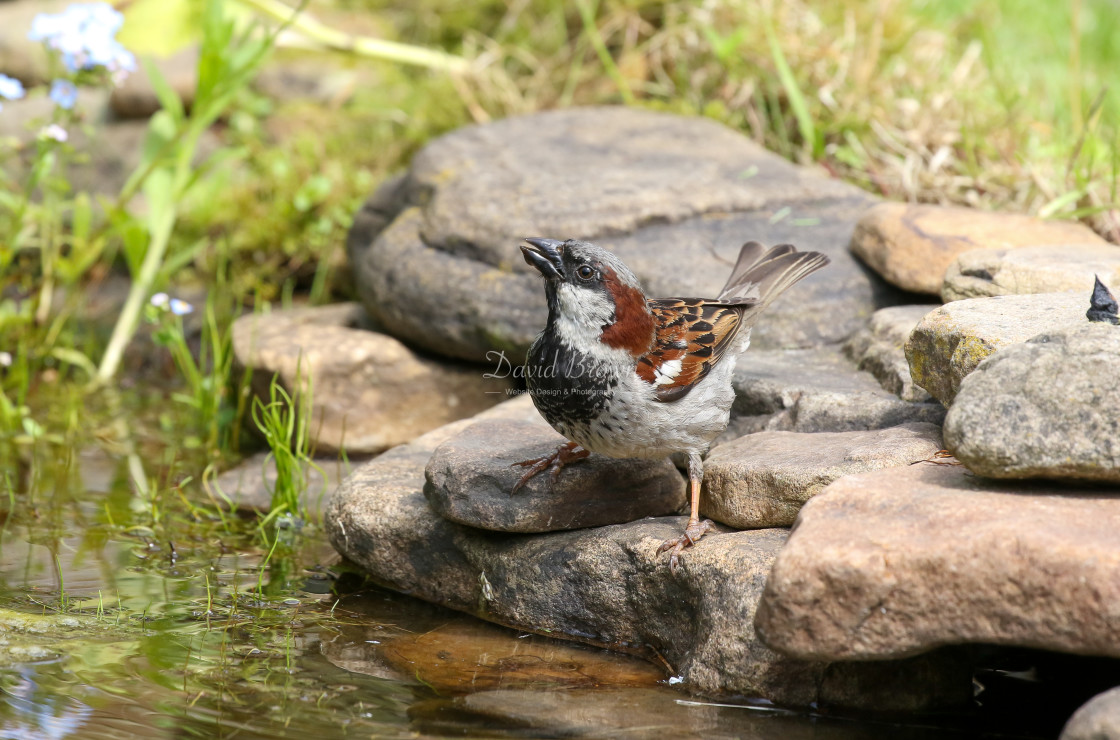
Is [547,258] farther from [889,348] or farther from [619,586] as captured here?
[889,348]

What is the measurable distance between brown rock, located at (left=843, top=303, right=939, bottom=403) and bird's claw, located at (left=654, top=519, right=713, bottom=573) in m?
1.11

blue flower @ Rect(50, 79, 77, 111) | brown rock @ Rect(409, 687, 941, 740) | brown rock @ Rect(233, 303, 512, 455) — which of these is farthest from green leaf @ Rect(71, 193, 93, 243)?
brown rock @ Rect(409, 687, 941, 740)

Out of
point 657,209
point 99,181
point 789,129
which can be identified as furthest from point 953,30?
point 99,181

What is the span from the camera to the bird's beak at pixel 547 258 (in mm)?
3750

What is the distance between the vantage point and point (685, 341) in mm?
3908

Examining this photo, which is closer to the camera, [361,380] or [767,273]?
[767,273]

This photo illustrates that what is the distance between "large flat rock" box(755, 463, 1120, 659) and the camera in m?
2.53

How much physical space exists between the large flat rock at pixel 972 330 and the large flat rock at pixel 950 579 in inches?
25.5

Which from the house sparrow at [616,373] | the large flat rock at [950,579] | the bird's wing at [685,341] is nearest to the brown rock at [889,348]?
the bird's wing at [685,341]

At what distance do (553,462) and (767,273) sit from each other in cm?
136

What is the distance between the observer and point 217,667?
3191mm

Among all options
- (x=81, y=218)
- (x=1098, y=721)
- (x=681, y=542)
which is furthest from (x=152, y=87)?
(x=1098, y=721)

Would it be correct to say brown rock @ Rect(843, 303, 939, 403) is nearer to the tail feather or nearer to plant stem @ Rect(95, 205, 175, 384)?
the tail feather

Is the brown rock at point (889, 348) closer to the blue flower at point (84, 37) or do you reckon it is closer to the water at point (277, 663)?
the water at point (277, 663)
